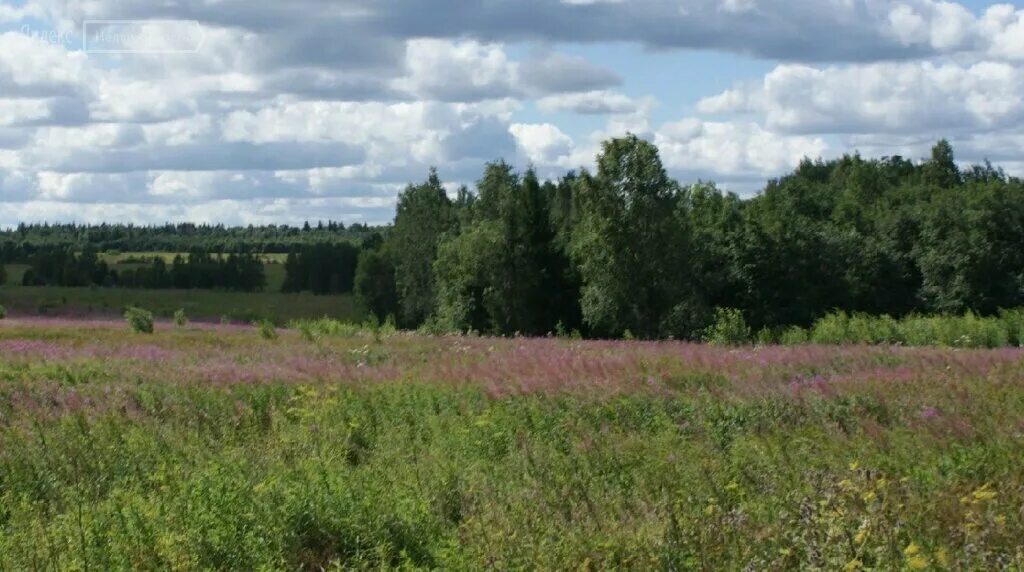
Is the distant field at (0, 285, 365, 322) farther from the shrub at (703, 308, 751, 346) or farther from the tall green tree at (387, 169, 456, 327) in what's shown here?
the shrub at (703, 308, 751, 346)

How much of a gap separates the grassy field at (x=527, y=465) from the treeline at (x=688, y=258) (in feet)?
107

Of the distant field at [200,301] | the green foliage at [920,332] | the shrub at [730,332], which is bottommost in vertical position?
the distant field at [200,301]

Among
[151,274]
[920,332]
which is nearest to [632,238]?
[920,332]

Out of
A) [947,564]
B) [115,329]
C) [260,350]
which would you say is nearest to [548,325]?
[115,329]

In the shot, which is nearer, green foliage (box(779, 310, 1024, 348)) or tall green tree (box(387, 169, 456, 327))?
green foliage (box(779, 310, 1024, 348))

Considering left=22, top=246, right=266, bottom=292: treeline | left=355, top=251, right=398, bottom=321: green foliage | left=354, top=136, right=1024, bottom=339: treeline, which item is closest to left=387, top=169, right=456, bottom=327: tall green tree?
left=355, top=251, right=398, bottom=321: green foliage

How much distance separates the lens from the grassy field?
8.02 m

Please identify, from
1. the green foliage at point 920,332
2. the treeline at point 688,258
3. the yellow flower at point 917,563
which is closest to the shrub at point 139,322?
the green foliage at point 920,332

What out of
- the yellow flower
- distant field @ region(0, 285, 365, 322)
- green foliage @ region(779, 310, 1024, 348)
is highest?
the yellow flower

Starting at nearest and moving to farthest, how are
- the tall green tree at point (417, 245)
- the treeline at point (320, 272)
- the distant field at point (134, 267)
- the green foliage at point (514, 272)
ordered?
1. the green foliage at point (514, 272)
2. the tall green tree at point (417, 245)
3. the distant field at point (134, 267)
4. the treeline at point (320, 272)

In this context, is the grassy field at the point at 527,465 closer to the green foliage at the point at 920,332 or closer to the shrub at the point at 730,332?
the shrub at the point at 730,332

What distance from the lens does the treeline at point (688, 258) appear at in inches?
2072

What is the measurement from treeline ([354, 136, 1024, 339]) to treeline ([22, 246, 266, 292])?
50144mm

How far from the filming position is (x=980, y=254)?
63.9m
